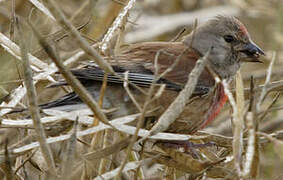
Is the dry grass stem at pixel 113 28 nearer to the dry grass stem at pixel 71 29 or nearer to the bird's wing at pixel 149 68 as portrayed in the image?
the bird's wing at pixel 149 68

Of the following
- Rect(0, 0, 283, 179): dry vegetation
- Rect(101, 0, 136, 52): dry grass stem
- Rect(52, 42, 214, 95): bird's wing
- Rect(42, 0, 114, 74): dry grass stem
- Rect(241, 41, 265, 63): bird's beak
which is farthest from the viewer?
Rect(241, 41, 265, 63): bird's beak

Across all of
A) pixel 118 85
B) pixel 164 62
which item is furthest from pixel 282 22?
pixel 118 85

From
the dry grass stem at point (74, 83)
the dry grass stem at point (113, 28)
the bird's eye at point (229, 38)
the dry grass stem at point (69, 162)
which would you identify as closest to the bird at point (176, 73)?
the bird's eye at point (229, 38)

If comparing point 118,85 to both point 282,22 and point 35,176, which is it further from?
point 282,22

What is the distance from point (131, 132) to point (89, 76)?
76 centimetres

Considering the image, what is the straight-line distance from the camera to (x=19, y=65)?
10.7ft

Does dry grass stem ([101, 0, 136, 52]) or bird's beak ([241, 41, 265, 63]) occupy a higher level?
dry grass stem ([101, 0, 136, 52])

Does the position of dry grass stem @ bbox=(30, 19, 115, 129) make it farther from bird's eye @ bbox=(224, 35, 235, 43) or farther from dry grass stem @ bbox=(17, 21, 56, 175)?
bird's eye @ bbox=(224, 35, 235, 43)

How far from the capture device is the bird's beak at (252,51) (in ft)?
13.1

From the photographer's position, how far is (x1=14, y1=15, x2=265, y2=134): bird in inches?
135

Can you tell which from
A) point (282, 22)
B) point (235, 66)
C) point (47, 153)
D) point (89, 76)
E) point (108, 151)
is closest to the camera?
point (47, 153)

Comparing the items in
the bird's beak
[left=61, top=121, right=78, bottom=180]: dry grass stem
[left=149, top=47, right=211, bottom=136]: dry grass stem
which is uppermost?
[left=61, top=121, right=78, bottom=180]: dry grass stem

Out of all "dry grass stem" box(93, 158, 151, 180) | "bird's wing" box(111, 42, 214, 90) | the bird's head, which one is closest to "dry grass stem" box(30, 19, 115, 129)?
"dry grass stem" box(93, 158, 151, 180)

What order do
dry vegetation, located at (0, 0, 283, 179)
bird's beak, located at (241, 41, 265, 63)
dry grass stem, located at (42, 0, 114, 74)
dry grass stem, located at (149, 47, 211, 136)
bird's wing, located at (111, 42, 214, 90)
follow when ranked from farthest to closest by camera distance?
bird's beak, located at (241, 41, 265, 63) → bird's wing, located at (111, 42, 214, 90) → dry grass stem, located at (149, 47, 211, 136) → dry vegetation, located at (0, 0, 283, 179) → dry grass stem, located at (42, 0, 114, 74)
